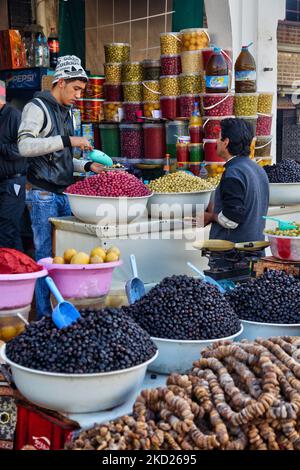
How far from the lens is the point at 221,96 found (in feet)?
15.6

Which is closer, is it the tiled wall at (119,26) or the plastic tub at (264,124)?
the plastic tub at (264,124)

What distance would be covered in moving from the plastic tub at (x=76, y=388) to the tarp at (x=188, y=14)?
4.56 m

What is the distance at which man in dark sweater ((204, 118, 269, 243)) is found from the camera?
11.3ft

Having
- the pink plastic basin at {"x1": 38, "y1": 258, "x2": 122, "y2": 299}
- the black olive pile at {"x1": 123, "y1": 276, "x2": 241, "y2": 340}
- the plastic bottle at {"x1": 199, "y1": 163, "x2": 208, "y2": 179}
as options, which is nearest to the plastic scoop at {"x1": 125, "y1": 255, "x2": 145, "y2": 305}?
the pink plastic basin at {"x1": 38, "y1": 258, "x2": 122, "y2": 299}

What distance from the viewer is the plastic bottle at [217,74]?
4.71 m

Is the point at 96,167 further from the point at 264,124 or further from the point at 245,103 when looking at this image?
the point at 264,124

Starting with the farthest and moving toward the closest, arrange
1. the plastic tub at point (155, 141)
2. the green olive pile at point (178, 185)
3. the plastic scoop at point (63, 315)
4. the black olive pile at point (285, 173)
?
the plastic tub at point (155, 141)
the black olive pile at point (285, 173)
the green olive pile at point (178, 185)
the plastic scoop at point (63, 315)

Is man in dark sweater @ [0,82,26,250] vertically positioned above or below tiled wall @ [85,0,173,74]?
below

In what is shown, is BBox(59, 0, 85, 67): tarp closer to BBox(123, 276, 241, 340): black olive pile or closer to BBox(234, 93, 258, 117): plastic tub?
BBox(234, 93, 258, 117): plastic tub

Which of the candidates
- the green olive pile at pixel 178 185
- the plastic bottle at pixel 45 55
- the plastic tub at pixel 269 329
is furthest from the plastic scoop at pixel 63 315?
the plastic bottle at pixel 45 55

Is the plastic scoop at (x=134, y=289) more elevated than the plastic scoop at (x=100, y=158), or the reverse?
the plastic scoop at (x=100, y=158)

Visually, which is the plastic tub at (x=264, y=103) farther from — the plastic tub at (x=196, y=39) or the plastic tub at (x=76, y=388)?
the plastic tub at (x=76, y=388)

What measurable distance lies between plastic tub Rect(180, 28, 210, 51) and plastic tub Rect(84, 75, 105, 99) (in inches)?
42.9
